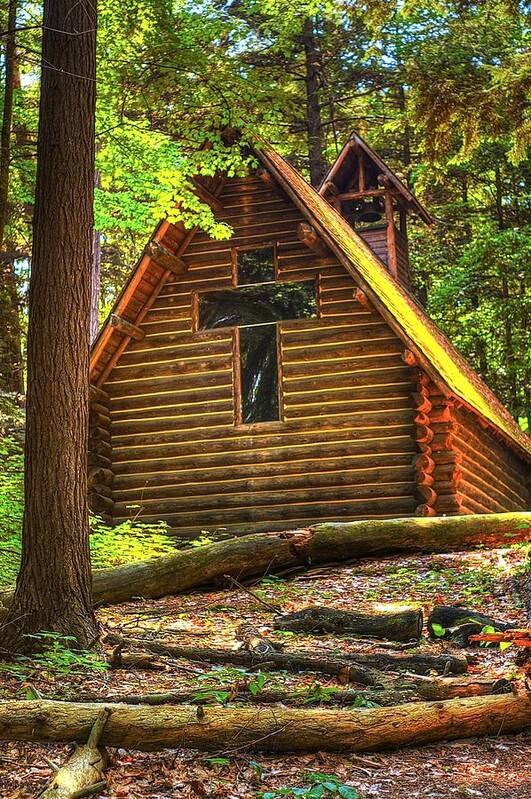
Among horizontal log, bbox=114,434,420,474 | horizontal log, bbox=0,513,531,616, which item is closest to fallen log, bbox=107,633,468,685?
horizontal log, bbox=0,513,531,616

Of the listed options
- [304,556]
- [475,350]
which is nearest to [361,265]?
[304,556]

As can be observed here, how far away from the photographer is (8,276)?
1739 centimetres

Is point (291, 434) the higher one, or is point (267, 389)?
point (267, 389)

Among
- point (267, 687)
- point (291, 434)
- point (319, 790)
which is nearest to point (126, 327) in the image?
point (291, 434)

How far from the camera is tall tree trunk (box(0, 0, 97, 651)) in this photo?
297 inches

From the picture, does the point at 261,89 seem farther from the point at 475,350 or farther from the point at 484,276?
the point at 475,350

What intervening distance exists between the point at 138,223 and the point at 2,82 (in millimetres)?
3245

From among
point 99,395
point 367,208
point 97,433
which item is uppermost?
point 367,208

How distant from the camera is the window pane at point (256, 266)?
682 inches

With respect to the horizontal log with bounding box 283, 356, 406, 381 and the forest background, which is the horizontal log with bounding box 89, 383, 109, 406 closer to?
the forest background

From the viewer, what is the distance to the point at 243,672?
6.71 m

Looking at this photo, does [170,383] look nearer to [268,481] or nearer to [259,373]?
[259,373]

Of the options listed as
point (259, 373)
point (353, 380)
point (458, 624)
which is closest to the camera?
point (458, 624)

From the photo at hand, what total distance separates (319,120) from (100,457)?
15.4 m
